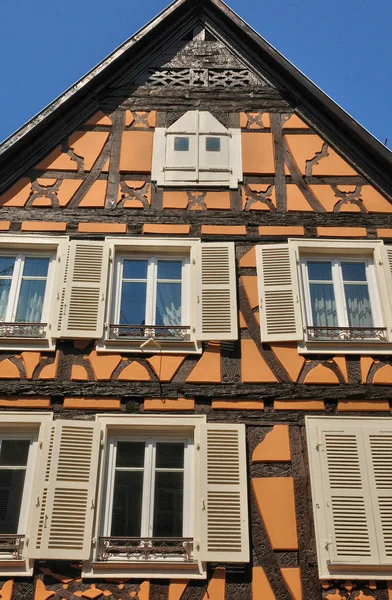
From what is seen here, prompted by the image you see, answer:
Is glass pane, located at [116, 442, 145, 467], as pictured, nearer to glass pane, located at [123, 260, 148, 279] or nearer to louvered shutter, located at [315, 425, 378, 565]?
louvered shutter, located at [315, 425, 378, 565]

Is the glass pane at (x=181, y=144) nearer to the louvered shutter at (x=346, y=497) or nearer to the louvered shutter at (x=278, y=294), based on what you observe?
the louvered shutter at (x=278, y=294)

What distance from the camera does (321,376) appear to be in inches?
303

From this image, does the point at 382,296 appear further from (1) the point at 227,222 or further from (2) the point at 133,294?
(2) the point at 133,294

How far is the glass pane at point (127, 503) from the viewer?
6.86 m

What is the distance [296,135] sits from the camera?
9812 millimetres

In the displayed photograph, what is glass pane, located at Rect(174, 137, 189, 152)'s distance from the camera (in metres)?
9.73

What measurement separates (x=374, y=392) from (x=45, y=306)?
A: 3.77 m

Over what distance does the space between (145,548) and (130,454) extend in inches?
38.7

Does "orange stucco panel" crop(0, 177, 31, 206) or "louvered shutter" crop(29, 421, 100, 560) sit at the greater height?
"orange stucco panel" crop(0, 177, 31, 206)

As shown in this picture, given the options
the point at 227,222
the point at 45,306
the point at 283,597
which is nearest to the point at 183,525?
the point at 283,597

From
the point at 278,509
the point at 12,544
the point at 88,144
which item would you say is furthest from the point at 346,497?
the point at 88,144

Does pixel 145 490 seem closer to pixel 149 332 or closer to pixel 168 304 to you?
pixel 149 332

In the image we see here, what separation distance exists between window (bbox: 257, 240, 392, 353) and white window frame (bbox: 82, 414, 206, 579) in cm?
142

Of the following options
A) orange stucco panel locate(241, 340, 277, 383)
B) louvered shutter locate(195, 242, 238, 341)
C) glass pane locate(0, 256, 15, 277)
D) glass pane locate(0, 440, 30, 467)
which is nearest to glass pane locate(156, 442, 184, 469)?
orange stucco panel locate(241, 340, 277, 383)
